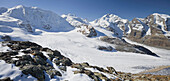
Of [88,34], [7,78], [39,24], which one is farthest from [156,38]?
[7,78]

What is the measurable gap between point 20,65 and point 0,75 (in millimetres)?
1780

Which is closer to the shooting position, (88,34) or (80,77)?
(80,77)

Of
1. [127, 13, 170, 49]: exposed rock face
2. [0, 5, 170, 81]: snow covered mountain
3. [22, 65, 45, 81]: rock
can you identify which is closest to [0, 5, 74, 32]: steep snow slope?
[0, 5, 170, 81]: snow covered mountain

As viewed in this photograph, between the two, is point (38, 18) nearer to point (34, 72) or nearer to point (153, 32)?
point (34, 72)

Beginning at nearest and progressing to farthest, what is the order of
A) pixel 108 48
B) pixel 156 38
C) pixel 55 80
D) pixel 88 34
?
pixel 55 80, pixel 108 48, pixel 88 34, pixel 156 38

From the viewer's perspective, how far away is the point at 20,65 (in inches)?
335

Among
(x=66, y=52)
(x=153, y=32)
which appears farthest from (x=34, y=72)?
(x=153, y=32)

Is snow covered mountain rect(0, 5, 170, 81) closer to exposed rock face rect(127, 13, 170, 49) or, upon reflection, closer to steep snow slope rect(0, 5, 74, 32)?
steep snow slope rect(0, 5, 74, 32)

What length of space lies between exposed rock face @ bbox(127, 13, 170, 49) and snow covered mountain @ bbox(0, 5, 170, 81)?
1944 millimetres

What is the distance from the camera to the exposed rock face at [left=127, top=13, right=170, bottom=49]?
469ft

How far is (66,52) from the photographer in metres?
41.0

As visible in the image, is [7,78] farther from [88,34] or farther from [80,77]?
[88,34]

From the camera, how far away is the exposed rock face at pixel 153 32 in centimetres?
14293

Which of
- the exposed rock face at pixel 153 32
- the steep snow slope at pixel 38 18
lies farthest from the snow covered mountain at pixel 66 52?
the exposed rock face at pixel 153 32
